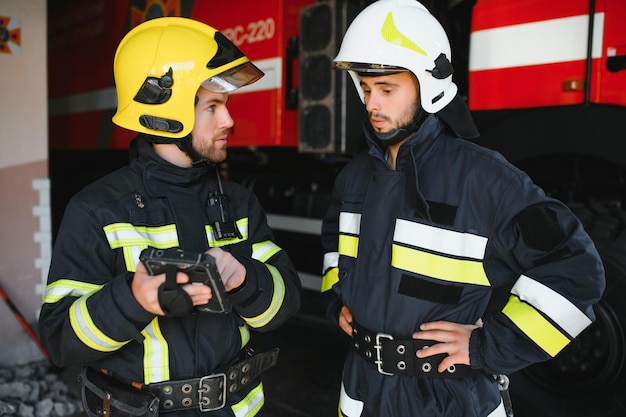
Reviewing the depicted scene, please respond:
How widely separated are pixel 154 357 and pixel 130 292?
0.22 meters

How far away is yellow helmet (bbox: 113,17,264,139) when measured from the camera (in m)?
1.44

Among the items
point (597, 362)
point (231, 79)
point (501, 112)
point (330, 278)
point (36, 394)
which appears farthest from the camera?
point (36, 394)

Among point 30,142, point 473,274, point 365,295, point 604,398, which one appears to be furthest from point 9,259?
point 604,398

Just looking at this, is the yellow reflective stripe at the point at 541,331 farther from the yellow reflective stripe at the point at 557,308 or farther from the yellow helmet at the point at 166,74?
the yellow helmet at the point at 166,74

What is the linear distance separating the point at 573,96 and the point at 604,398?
122 centimetres

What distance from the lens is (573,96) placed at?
2275 millimetres

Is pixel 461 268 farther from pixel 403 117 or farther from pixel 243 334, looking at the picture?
pixel 243 334

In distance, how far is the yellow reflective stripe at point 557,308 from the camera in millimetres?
1264

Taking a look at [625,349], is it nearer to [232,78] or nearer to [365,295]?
[365,295]

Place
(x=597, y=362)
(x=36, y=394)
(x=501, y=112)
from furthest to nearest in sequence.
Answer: (x=36, y=394), (x=501, y=112), (x=597, y=362)

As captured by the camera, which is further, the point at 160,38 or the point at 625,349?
the point at 625,349

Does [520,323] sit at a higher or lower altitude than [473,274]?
lower

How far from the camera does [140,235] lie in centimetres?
135

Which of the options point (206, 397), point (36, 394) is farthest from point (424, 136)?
point (36, 394)
